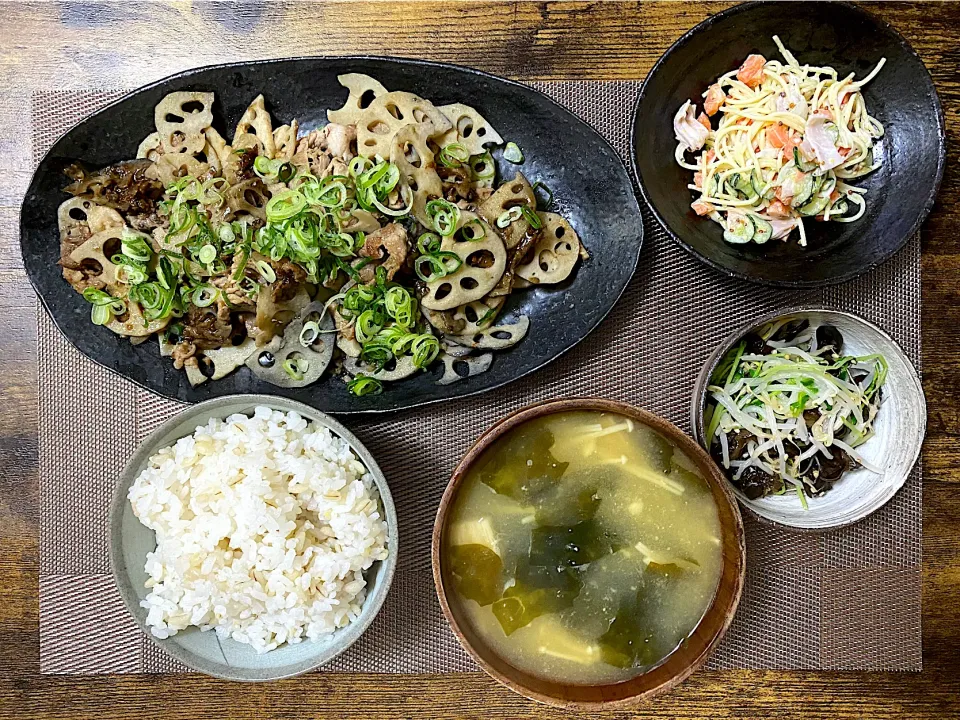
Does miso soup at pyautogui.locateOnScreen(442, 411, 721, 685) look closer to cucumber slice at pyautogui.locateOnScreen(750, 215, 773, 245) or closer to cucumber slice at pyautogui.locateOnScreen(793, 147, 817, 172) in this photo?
cucumber slice at pyautogui.locateOnScreen(750, 215, 773, 245)

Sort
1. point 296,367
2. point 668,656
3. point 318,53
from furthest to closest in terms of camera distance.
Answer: point 318,53 < point 296,367 < point 668,656

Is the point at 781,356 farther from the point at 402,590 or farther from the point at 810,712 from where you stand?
the point at 402,590

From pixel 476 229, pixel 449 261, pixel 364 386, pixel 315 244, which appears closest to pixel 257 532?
pixel 364 386

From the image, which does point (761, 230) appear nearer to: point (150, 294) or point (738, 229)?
point (738, 229)

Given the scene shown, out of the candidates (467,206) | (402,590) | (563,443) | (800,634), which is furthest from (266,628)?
(800,634)

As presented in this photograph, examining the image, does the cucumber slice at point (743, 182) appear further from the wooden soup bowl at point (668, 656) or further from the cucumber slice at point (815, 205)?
the wooden soup bowl at point (668, 656)

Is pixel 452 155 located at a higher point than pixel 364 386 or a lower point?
higher
